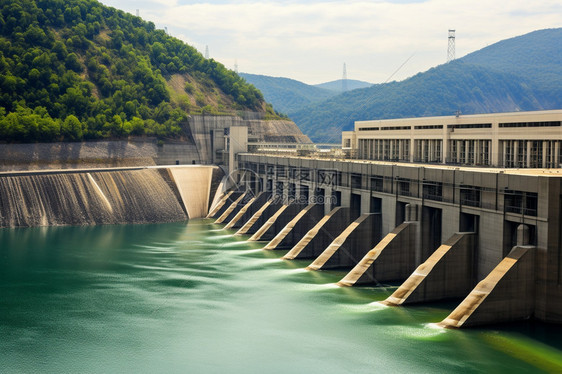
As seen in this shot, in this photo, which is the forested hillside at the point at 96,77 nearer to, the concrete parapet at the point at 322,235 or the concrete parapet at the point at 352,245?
the concrete parapet at the point at 322,235

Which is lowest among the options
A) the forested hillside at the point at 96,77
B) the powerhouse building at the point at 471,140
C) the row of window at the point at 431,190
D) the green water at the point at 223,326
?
the green water at the point at 223,326

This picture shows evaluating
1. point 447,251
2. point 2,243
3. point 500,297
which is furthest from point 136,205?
point 500,297

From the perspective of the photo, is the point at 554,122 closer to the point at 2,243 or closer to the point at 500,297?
the point at 500,297

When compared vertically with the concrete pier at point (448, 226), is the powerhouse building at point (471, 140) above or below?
above

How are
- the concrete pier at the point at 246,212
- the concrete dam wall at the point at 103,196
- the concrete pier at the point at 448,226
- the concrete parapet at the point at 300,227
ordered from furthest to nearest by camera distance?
the concrete pier at the point at 246,212, the concrete dam wall at the point at 103,196, the concrete parapet at the point at 300,227, the concrete pier at the point at 448,226

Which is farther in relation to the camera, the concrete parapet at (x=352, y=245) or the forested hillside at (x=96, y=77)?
the forested hillside at (x=96, y=77)

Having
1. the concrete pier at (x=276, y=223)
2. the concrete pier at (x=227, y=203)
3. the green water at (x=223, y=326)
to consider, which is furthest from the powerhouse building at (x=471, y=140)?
the green water at (x=223, y=326)
